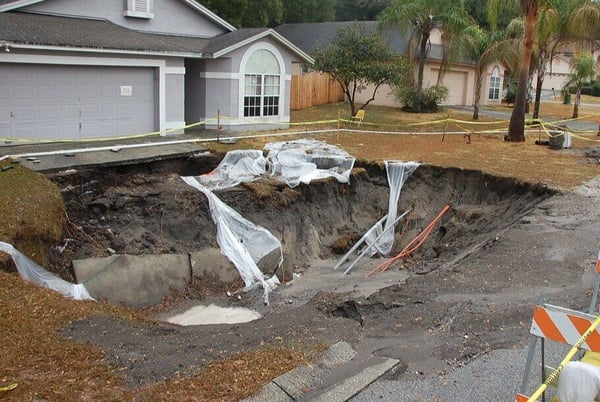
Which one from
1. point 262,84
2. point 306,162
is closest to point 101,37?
point 262,84

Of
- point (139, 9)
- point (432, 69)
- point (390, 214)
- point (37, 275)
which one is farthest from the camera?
point (432, 69)

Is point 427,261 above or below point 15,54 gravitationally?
below

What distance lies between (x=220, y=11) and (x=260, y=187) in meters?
25.6

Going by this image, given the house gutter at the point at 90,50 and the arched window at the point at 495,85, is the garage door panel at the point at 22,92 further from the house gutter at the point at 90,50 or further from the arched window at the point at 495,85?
the arched window at the point at 495,85

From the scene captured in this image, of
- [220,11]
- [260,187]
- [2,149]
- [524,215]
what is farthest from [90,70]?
[220,11]

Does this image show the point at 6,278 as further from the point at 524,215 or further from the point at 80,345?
the point at 524,215

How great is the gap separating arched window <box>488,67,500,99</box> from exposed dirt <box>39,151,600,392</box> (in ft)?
93.9

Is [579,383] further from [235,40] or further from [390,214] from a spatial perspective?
[235,40]

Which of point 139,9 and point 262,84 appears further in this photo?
point 262,84

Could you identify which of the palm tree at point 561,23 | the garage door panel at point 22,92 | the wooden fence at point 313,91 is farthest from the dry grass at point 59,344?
the wooden fence at point 313,91

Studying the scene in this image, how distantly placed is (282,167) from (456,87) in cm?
2691

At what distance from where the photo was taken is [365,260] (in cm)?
1484

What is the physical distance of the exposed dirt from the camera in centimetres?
678

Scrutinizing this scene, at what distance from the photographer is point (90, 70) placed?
17922 mm
